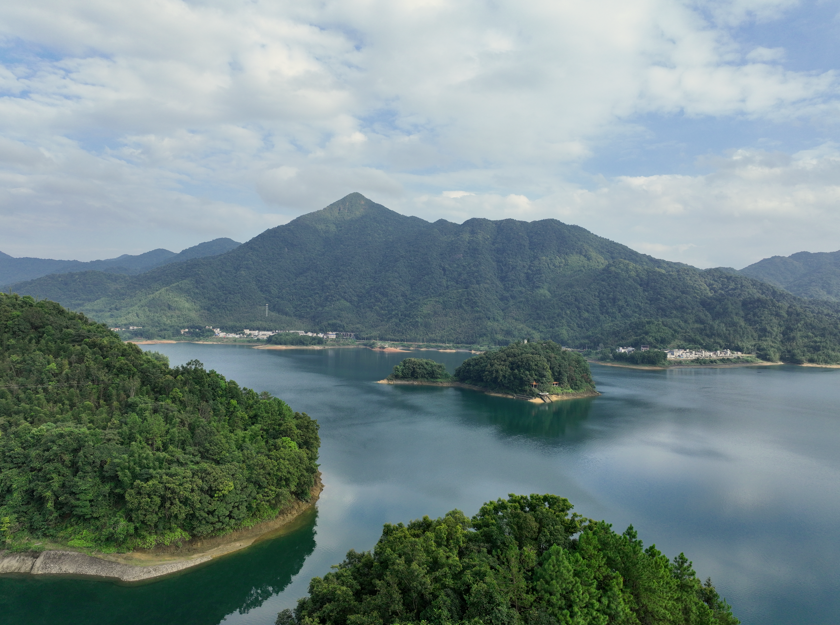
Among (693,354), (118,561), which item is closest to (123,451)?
(118,561)

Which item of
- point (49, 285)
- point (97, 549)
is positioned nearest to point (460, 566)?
point (97, 549)

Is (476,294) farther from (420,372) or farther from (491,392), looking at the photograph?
(491,392)

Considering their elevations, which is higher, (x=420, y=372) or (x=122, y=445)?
(x=122, y=445)

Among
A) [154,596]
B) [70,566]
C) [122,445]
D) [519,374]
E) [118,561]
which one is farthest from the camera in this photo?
[519,374]

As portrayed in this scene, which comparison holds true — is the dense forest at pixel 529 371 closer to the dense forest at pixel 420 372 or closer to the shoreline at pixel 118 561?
the dense forest at pixel 420 372

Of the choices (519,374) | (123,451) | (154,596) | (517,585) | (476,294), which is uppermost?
(476,294)

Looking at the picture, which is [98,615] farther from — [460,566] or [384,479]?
[384,479]
